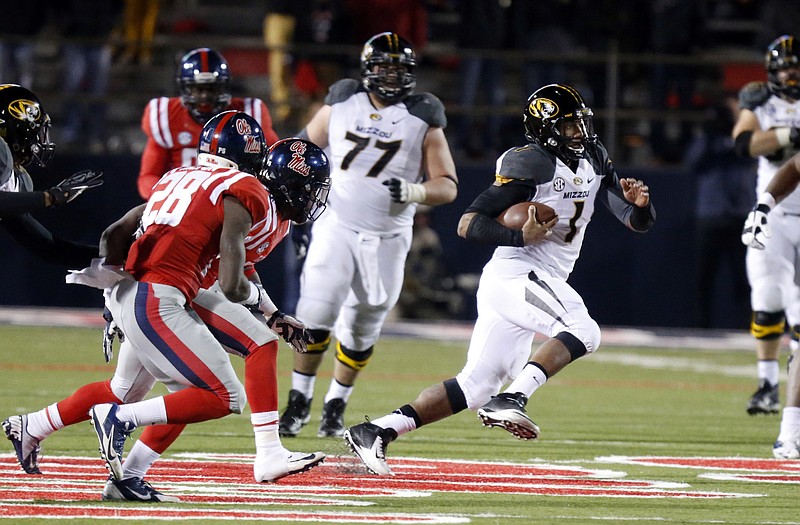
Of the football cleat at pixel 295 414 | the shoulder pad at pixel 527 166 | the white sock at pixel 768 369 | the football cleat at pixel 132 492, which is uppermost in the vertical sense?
the shoulder pad at pixel 527 166

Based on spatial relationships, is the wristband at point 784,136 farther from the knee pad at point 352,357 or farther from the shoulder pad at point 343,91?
the knee pad at point 352,357

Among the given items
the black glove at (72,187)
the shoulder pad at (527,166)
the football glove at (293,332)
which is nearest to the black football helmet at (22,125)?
the black glove at (72,187)

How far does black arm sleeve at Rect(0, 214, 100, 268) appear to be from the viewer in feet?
17.5

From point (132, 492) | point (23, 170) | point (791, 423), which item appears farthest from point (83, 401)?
point (791, 423)

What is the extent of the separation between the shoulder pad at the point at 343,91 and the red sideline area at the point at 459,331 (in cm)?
615

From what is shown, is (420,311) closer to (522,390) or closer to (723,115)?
(723,115)

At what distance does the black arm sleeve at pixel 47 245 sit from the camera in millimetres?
5344

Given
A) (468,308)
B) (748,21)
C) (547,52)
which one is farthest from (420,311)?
(748,21)

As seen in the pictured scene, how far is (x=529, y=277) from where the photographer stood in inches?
227

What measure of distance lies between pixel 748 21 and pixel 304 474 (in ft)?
38.5

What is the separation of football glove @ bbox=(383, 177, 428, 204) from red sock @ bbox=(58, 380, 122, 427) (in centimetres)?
202

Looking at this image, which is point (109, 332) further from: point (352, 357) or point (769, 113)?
point (769, 113)

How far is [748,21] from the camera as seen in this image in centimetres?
1608

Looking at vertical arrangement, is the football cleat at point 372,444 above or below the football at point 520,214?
below
